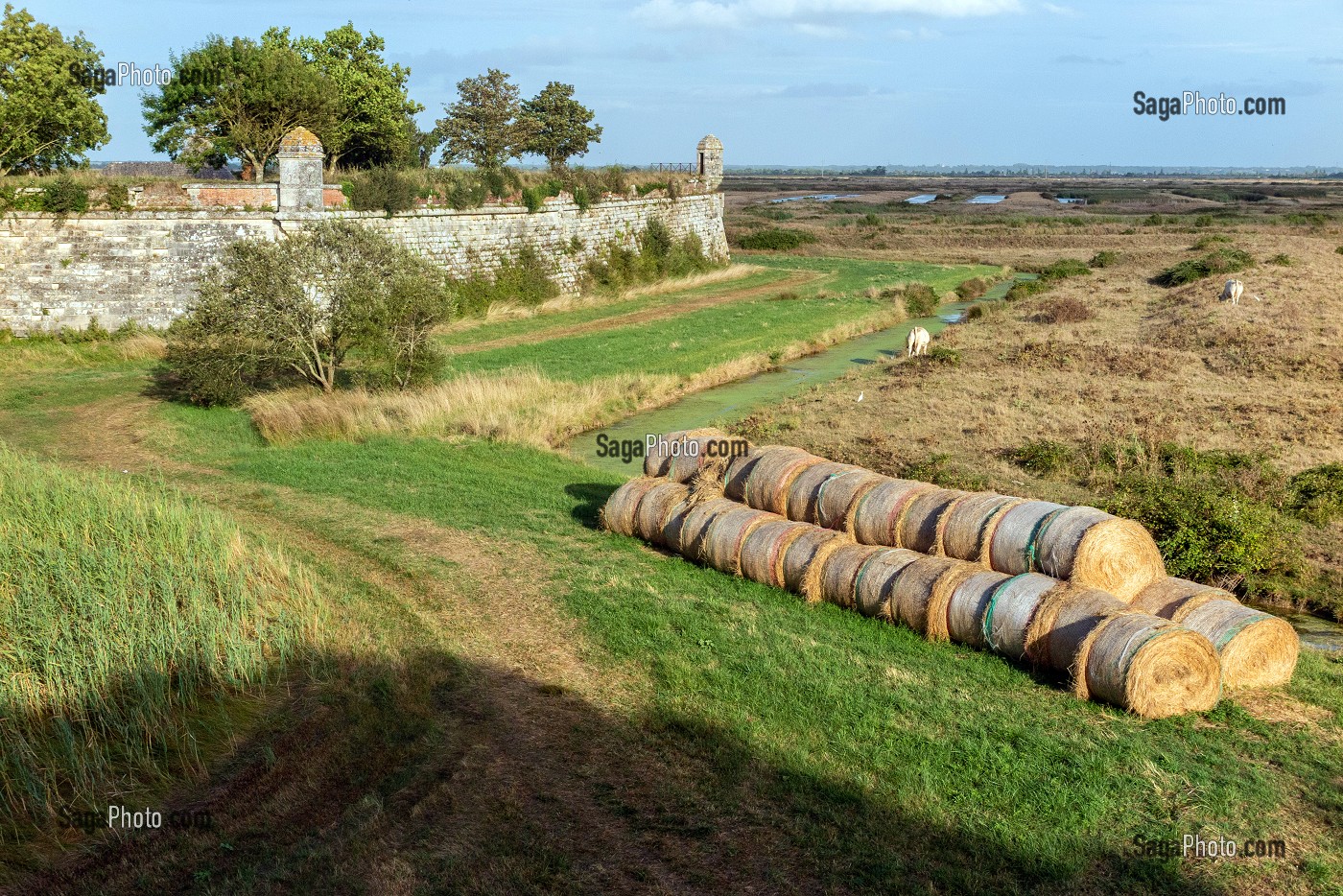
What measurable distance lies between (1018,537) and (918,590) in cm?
117

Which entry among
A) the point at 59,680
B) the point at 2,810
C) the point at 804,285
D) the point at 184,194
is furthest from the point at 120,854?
the point at 804,285

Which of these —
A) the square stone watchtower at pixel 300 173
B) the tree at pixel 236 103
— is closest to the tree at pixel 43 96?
the tree at pixel 236 103

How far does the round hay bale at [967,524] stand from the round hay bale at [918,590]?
0.18 meters

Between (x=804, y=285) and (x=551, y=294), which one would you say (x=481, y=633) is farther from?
(x=804, y=285)

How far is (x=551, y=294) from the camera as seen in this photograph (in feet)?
132

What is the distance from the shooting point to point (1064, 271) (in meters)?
51.6

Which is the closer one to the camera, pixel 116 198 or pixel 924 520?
pixel 924 520

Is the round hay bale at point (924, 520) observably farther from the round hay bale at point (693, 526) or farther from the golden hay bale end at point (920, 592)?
the round hay bale at point (693, 526)

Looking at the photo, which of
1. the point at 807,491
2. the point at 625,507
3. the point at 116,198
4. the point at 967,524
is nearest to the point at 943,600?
the point at 967,524

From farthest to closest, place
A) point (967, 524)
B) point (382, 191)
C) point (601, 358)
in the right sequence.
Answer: point (382, 191)
point (601, 358)
point (967, 524)

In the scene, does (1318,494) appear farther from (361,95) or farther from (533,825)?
(361,95)

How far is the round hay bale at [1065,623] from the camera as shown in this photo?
10.3m

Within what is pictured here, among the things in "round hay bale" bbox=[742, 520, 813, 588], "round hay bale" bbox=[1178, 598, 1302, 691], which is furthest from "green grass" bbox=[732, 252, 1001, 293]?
"round hay bale" bbox=[1178, 598, 1302, 691]

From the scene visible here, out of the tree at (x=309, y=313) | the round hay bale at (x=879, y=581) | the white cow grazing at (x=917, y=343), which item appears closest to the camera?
the round hay bale at (x=879, y=581)
